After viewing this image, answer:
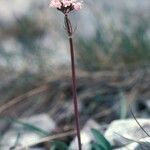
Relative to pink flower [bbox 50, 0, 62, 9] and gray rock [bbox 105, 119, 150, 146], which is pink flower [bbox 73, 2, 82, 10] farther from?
gray rock [bbox 105, 119, 150, 146]

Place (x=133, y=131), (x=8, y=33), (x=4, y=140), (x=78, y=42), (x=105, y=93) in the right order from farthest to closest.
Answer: (x=8, y=33) < (x=78, y=42) < (x=105, y=93) < (x=4, y=140) < (x=133, y=131)

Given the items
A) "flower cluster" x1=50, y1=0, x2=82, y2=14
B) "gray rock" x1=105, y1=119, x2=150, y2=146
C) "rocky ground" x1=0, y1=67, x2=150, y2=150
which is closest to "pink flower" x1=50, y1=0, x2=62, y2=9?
"flower cluster" x1=50, y1=0, x2=82, y2=14

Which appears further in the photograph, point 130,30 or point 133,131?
point 130,30

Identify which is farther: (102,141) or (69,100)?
(69,100)

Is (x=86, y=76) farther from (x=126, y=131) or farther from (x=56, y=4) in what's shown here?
(x=56, y=4)

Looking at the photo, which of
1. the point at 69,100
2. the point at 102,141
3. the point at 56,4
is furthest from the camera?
the point at 69,100

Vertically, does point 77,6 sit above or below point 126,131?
above

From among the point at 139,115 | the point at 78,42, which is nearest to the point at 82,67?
the point at 78,42

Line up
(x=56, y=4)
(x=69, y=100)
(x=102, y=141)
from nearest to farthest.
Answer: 1. (x=56, y=4)
2. (x=102, y=141)
3. (x=69, y=100)

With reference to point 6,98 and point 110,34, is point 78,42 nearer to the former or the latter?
point 110,34

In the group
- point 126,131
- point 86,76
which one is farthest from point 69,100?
point 126,131

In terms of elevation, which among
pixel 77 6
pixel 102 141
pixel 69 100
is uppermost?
pixel 69 100
